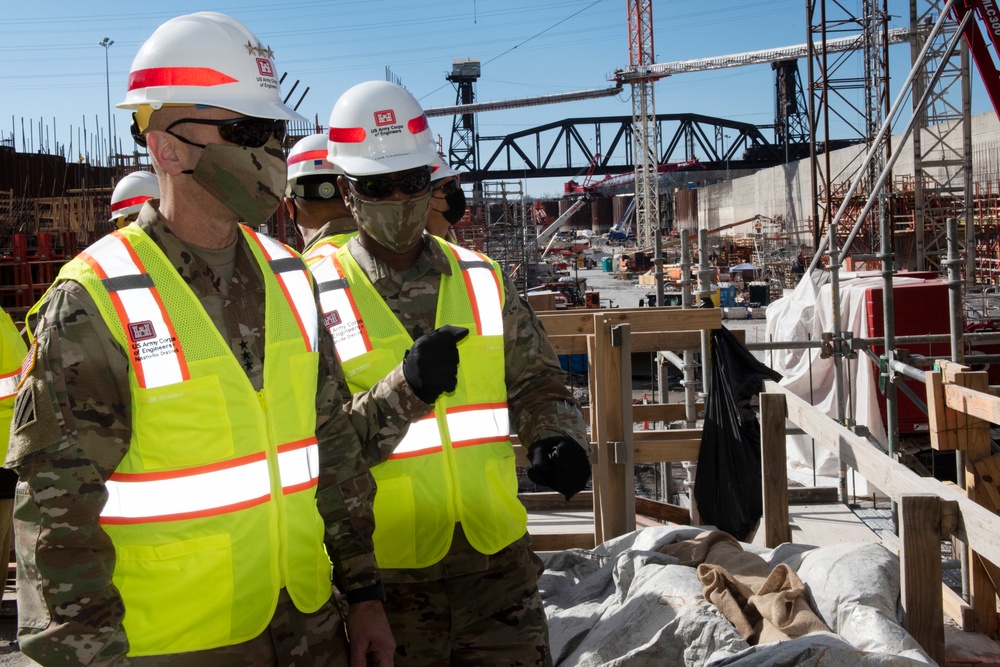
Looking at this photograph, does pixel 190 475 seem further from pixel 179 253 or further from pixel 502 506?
pixel 502 506

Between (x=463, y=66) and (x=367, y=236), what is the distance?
101 metres

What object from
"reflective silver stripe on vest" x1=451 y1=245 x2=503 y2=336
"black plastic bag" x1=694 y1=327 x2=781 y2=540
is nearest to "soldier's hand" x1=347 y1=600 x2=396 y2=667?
"reflective silver stripe on vest" x1=451 y1=245 x2=503 y2=336

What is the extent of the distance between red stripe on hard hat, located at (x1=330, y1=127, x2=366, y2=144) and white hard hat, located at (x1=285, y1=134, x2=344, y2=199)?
3.61ft

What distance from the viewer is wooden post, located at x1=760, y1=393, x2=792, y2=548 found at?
14.8 feet

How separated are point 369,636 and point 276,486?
1.46 feet

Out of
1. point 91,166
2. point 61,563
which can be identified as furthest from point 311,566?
point 91,166

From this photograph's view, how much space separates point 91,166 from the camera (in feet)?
97.7

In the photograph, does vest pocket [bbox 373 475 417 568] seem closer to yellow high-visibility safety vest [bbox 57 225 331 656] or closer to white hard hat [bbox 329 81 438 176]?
yellow high-visibility safety vest [bbox 57 225 331 656]

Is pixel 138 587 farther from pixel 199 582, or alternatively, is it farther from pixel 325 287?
pixel 325 287

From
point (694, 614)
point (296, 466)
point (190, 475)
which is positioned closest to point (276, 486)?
point (296, 466)

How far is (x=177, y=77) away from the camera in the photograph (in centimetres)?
219

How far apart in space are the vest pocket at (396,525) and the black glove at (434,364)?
0.39m

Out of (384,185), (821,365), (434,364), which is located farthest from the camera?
(821,365)

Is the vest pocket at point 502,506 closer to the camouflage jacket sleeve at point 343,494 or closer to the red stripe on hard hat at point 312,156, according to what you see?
the camouflage jacket sleeve at point 343,494
